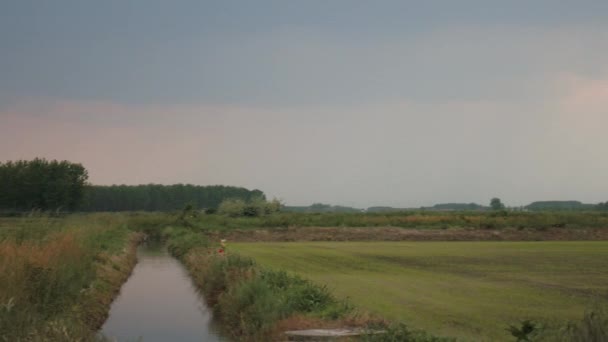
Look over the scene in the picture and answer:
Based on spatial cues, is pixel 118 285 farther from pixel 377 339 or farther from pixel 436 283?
pixel 377 339

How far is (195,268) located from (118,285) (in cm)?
424

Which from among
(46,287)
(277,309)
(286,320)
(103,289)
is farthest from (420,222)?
(46,287)

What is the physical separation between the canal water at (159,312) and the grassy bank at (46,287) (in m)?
0.52

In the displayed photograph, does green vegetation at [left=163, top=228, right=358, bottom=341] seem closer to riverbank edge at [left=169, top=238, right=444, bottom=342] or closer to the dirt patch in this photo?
riverbank edge at [left=169, top=238, right=444, bottom=342]

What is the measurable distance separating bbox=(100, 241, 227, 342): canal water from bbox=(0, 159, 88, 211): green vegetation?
80.0 metres

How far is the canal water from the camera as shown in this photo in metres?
15.2

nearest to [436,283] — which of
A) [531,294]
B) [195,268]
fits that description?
[531,294]

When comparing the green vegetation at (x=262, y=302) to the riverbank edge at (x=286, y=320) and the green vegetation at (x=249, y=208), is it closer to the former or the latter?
the riverbank edge at (x=286, y=320)

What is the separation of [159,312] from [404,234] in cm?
4340

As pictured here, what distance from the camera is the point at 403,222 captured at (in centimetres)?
6594

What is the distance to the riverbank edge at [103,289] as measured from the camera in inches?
604

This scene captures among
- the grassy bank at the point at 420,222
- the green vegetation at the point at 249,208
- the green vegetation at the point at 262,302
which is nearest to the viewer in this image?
the green vegetation at the point at 262,302

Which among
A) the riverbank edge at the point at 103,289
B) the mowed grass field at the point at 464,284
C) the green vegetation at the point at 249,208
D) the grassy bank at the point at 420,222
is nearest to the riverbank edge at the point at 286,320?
the mowed grass field at the point at 464,284

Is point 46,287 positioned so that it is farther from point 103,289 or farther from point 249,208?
point 249,208
